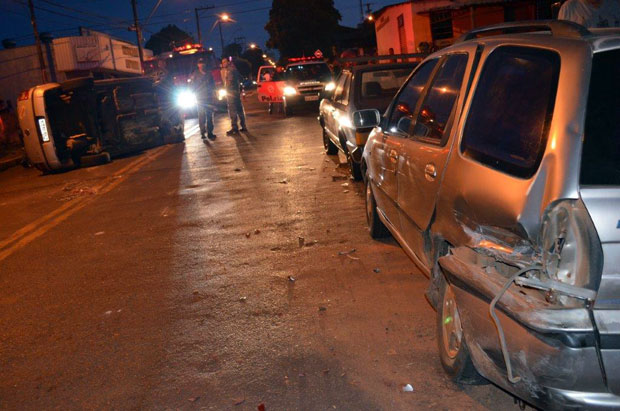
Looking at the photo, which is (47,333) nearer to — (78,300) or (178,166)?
(78,300)

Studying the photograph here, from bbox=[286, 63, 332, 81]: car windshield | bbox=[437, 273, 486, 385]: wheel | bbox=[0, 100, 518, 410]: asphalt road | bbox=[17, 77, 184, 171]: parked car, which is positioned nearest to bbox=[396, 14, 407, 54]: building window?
bbox=[286, 63, 332, 81]: car windshield

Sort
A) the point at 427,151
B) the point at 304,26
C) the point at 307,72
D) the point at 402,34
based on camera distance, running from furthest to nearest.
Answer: the point at 304,26, the point at 402,34, the point at 307,72, the point at 427,151

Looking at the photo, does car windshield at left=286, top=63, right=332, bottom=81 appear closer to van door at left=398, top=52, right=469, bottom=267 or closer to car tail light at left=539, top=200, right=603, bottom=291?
van door at left=398, top=52, right=469, bottom=267

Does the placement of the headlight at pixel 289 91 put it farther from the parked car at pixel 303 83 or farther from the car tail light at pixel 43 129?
the car tail light at pixel 43 129

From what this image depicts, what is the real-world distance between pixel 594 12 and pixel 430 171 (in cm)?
460

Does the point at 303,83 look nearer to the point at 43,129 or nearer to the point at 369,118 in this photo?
the point at 43,129

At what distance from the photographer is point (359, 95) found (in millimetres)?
9523

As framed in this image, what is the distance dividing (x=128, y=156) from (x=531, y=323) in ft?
50.3

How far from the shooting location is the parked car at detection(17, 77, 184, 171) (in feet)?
47.3

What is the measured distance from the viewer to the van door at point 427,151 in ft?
12.4

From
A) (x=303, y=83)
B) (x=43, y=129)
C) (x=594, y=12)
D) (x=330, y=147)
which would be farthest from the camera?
(x=303, y=83)

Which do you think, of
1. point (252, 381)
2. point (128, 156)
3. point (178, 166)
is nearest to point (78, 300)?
point (252, 381)

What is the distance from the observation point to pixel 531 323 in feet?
8.16

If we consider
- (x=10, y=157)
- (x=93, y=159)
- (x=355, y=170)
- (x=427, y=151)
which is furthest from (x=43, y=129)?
(x=427, y=151)
